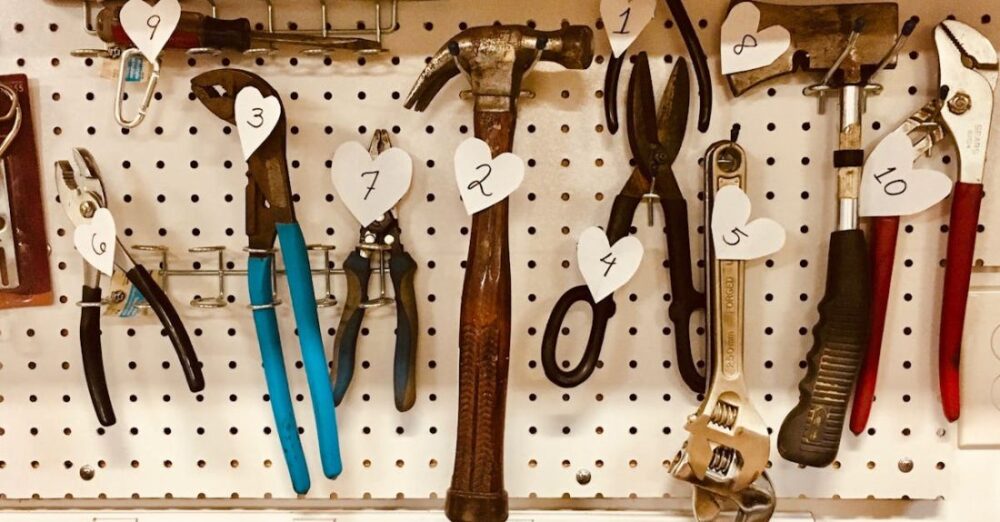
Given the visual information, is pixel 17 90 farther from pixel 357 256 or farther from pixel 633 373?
pixel 633 373

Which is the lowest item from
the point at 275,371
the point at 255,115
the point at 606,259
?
the point at 275,371

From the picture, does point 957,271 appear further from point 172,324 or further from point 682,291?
point 172,324

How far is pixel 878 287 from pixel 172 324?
0.69 metres

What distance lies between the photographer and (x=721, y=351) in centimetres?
74

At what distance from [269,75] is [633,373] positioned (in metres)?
0.49

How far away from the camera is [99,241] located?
Answer: 742 millimetres

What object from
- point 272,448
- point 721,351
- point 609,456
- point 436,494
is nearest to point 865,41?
point 721,351

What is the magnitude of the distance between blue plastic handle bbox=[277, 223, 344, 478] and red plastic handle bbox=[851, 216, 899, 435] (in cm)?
53

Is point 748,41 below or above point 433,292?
above

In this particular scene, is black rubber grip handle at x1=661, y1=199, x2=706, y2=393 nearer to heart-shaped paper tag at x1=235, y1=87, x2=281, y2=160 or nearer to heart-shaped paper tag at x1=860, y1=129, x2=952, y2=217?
heart-shaped paper tag at x1=860, y1=129, x2=952, y2=217

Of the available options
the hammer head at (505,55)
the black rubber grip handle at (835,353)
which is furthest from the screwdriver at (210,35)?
the black rubber grip handle at (835,353)

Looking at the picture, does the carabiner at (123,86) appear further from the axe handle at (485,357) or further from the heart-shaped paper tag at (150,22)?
the axe handle at (485,357)

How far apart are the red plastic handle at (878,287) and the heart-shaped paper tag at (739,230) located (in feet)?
0.32

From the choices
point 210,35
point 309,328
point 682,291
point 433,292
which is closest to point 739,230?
point 682,291
